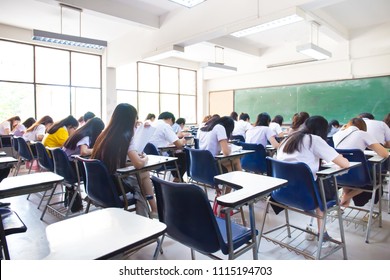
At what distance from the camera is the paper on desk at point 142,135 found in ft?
11.0

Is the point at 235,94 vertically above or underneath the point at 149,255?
above

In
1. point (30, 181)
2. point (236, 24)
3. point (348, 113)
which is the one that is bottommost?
point (30, 181)

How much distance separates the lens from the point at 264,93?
26.5 ft

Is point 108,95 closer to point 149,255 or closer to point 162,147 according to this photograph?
point 162,147

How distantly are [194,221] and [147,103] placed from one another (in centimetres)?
735

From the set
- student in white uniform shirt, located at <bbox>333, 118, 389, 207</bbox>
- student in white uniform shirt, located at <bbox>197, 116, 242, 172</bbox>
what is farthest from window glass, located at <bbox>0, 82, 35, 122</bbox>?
student in white uniform shirt, located at <bbox>333, 118, 389, 207</bbox>

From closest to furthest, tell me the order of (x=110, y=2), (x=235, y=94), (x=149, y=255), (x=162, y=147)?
(x=149, y=255)
(x=162, y=147)
(x=110, y=2)
(x=235, y=94)

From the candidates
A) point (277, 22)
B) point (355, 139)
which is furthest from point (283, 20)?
point (355, 139)

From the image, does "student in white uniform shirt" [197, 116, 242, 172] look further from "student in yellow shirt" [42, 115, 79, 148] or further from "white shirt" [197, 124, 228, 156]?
"student in yellow shirt" [42, 115, 79, 148]

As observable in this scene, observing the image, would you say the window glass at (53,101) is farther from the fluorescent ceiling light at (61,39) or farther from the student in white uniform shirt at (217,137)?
the student in white uniform shirt at (217,137)

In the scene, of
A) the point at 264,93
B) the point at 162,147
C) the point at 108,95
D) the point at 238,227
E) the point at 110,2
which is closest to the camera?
the point at 238,227

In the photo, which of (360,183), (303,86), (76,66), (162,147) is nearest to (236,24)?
(162,147)

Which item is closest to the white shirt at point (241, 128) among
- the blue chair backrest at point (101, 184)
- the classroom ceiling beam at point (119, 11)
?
the classroom ceiling beam at point (119, 11)

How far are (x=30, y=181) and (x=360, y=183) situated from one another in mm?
2590
